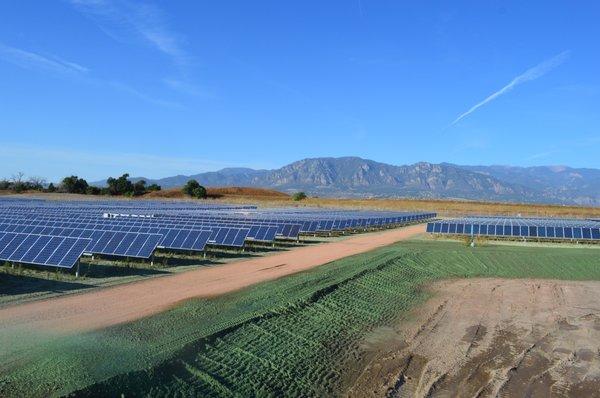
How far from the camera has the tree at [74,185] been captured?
394 ft

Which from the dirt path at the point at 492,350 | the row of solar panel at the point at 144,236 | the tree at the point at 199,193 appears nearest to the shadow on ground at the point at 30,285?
the row of solar panel at the point at 144,236

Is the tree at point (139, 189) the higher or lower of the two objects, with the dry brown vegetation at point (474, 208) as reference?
higher

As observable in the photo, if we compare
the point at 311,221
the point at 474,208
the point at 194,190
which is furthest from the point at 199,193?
the point at 311,221

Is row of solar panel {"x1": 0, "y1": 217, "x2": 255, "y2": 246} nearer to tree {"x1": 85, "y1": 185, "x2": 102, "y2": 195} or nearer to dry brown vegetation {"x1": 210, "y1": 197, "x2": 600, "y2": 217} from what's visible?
dry brown vegetation {"x1": 210, "y1": 197, "x2": 600, "y2": 217}

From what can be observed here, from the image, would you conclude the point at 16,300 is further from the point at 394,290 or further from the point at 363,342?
the point at 394,290

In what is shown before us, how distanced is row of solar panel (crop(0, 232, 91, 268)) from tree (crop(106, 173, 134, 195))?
108m

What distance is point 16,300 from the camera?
48.2ft

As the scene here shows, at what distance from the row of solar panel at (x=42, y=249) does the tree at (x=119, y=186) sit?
108 meters

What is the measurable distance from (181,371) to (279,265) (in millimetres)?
14538

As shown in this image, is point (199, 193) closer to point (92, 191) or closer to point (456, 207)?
point (92, 191)

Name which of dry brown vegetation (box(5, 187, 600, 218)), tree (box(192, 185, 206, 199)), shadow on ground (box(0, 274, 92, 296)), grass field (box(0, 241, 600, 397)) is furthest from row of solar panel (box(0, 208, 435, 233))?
tree (box(192, 185, 206, 199))

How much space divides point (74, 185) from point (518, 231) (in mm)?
103684

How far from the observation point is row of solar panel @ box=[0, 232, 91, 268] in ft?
59.0

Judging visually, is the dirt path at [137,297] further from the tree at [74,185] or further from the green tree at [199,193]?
the tree at [74,185]
